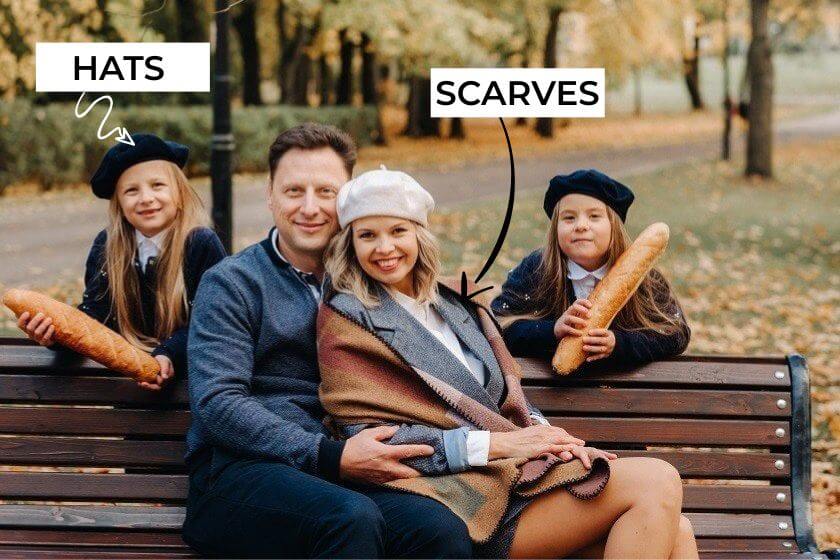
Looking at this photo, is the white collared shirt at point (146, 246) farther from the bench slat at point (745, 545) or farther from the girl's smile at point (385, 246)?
the bench slat at point (745, 545)

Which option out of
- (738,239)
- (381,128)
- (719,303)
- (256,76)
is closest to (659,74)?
(381,128)

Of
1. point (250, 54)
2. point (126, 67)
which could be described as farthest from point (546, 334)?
point (250, 54)

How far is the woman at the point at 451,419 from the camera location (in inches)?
123

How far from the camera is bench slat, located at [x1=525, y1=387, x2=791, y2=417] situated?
3.72m

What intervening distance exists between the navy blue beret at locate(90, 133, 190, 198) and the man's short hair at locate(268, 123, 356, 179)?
0.54 meters

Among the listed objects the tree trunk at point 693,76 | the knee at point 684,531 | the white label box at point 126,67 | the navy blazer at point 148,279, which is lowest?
the knee at point 684,531

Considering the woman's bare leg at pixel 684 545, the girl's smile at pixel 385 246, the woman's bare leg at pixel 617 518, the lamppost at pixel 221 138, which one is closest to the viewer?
the woman's bare leg at pixel 617 518

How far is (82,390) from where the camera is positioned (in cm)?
365

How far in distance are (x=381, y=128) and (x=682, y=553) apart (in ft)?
89.1

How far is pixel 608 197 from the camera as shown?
3760 mm

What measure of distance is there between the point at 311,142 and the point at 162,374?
0.87 metres

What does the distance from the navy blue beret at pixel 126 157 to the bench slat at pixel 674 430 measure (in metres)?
1.59

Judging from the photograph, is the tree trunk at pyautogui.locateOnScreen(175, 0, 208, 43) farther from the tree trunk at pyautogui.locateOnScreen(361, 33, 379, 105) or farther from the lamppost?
the lamppost

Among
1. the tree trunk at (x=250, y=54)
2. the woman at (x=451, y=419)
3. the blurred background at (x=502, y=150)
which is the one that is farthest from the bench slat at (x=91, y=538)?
the tree trunk at (x=250, y=54)
